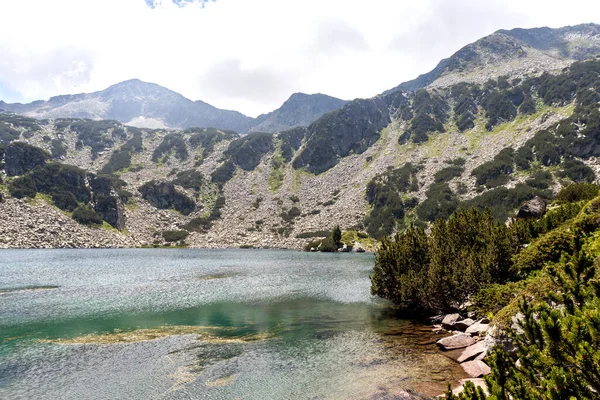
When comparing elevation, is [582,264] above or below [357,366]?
above

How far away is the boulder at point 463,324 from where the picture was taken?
3183 cm

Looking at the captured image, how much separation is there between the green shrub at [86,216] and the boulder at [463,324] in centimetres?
20194

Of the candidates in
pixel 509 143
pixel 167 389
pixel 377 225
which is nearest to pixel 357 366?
pixel 167 389

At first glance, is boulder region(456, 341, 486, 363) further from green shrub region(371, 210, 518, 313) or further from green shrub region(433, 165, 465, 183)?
green shrub region(433, 165, 465, 183)

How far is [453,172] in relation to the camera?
195 metres

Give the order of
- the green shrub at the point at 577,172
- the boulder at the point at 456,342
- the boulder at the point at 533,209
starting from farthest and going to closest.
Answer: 1. the green shrub at the point at 577,172
2. the boulder at the point at 533,209
3. the boulder at the point at 456,342

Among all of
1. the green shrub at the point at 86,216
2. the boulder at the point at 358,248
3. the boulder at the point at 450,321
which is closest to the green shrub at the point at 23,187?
the green shrub at the point at 86,216

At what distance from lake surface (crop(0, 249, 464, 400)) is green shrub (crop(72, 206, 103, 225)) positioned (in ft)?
470

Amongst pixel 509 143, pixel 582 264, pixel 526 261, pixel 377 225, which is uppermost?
pixel 509 143

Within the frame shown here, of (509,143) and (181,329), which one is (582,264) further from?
(509,143)

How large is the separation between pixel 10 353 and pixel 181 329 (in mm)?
13683

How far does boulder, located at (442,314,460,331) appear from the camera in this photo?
1307 inches

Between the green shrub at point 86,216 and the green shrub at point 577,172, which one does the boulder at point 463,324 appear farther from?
the green shrub at point 86,216

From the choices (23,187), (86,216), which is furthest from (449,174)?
(23,187)
